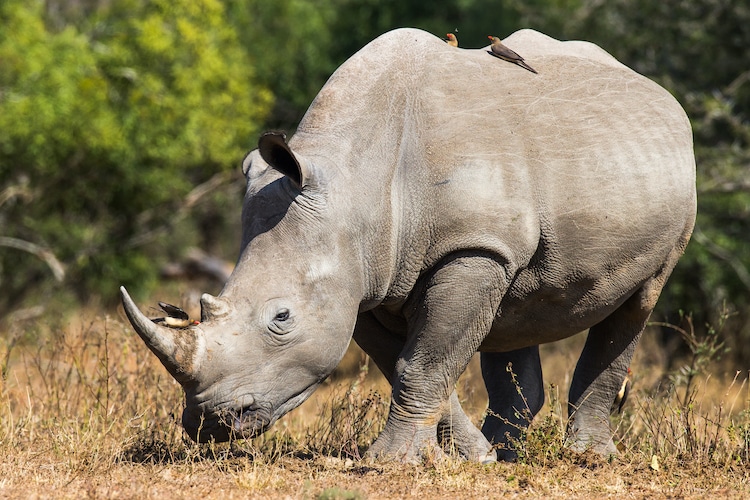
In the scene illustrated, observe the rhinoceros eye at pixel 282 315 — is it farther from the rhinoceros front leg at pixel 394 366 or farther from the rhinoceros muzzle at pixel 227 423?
the rhinoceros front leg at pixel 394 366

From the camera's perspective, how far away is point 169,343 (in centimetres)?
495

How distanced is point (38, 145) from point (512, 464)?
34.3 feet

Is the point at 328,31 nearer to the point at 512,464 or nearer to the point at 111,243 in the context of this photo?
the point at 111,243

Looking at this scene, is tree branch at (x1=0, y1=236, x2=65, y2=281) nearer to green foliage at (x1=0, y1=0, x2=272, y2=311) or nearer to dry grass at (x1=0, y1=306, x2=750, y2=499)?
green foliage at (x1=0, y1=0, x2=272, y2=311)

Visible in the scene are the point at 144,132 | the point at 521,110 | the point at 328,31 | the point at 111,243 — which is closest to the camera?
the point at 521,110

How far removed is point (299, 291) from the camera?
5.23 m

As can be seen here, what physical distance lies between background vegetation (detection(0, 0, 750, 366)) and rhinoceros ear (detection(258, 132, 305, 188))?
268 inches

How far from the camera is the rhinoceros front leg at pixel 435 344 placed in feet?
17.8

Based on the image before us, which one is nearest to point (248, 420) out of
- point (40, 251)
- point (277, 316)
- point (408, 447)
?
point (277, 316)

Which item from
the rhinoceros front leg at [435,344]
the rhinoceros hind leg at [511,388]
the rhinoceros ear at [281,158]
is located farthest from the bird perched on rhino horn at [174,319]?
the rhinoceros hind leg at [511,388]

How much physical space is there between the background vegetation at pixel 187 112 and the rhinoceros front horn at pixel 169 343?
7368 mm

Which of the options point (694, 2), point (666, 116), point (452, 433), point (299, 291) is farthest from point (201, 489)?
point (694, 2)

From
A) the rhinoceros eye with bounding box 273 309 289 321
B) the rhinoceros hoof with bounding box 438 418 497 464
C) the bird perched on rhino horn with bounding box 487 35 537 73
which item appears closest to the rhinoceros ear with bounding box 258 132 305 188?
the rhinoceros eye with bounding box 273 309 289 321

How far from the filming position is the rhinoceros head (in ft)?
16.9
